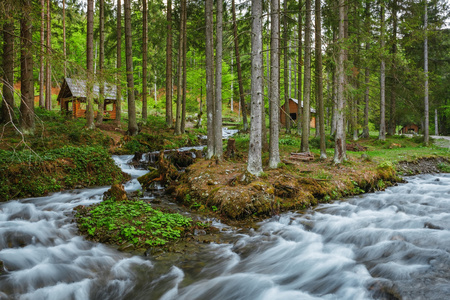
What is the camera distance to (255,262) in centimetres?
517

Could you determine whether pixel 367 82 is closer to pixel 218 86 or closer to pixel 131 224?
pixel 218 86

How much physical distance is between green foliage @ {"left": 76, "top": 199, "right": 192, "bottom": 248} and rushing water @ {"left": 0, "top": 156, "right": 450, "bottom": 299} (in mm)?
294

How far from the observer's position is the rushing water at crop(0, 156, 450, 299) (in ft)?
13.7

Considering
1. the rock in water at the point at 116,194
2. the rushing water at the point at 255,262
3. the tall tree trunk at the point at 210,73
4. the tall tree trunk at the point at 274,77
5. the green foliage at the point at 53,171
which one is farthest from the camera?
the tall tree trunk at the point at 210,73

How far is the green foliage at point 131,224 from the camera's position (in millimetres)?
5469

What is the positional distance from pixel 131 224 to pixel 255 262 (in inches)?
108

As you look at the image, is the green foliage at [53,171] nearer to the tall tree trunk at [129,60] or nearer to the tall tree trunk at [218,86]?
the tall tree trunk at [218,86]

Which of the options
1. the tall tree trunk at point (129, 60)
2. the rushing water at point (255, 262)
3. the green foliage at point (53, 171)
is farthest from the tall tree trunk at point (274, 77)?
the tall tree trunk at point (129, 60)

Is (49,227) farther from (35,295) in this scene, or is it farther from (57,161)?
(57,161)

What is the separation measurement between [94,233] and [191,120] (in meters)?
29.2

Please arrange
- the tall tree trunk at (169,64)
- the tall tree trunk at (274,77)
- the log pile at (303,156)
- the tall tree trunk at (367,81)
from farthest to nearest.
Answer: the tall tree trunk at (169,64), the log pile at (303,156), the tall tree trunk at (367,81), the tall tree trunk at (274,77)

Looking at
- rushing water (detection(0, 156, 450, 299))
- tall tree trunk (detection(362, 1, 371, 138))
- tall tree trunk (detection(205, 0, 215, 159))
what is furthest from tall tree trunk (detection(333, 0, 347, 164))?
tall tree trunk (detection(205, 0, 215, 159))

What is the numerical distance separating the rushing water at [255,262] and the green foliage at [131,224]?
294 millimetres

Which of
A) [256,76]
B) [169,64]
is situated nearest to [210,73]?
[256,76]
